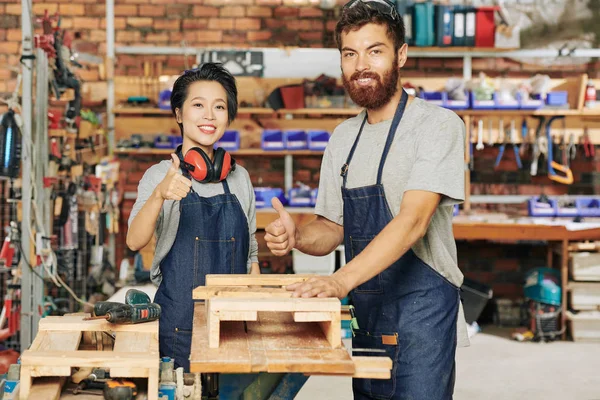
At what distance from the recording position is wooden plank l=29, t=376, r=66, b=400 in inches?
72.3

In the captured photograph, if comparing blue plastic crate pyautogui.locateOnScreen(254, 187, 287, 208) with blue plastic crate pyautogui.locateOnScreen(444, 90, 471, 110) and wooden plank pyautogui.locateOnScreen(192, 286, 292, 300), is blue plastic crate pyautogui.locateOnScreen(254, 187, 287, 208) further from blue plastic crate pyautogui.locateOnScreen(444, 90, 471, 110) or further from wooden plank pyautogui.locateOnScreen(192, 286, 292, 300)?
wooden plank pyautogui.locateOnScreen(192, 286, 292, 300)

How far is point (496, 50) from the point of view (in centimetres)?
714

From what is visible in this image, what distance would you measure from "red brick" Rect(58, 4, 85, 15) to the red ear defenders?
4.72m

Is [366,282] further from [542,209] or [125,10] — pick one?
[125,10]

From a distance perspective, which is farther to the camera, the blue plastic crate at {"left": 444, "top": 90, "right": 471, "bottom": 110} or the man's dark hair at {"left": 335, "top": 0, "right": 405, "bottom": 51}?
the blue plastic crate at {"left": 444, "top": 90, "right": 471, "bottom": 110}

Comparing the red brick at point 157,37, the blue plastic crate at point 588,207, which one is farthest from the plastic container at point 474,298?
the red brick at point 157,37

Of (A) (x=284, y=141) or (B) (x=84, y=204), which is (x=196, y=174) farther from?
(A) (x=284, y=141)

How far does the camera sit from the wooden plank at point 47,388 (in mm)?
1837

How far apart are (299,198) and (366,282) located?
13.6 feet

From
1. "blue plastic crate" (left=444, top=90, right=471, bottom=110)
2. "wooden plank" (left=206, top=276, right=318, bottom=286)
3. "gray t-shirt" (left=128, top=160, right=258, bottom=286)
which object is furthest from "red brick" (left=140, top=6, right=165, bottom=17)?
"wooden plank" (left=206, top=276, right=318, bottom=286)

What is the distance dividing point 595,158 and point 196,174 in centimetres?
530

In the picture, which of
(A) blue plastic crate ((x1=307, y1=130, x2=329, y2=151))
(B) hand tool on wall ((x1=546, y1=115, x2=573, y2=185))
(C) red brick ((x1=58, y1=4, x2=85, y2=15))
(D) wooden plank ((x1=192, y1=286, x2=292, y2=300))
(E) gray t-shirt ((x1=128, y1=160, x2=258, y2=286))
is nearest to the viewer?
(D) wooden plank ((x1=192, y1=286, x2=292, y2=300))

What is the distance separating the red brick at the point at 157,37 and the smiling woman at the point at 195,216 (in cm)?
438

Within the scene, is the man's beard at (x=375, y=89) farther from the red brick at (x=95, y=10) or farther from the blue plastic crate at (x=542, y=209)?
the red brick at (x=95, y=10)
